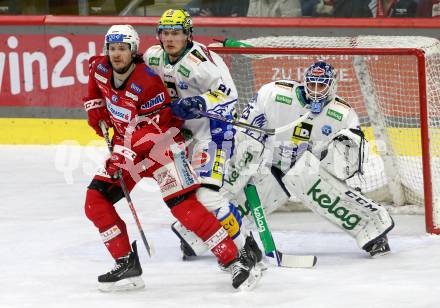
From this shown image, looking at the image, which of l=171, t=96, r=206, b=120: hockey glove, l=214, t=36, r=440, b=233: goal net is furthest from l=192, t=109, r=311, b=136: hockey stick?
l=214, t=36, r=440, b=233: goal net

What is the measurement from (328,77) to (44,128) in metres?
3.32

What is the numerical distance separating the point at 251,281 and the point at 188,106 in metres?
0.73

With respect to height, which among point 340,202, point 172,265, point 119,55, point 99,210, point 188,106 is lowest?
point 172,265

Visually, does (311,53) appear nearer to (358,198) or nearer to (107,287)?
(358,198)

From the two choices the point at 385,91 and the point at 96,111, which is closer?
the point at 96,111

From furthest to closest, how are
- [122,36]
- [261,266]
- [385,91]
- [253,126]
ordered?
[385,91], [253,126], [261,266], [122,36]

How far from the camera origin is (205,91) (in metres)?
4.91

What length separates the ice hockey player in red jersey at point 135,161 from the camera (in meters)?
4.70

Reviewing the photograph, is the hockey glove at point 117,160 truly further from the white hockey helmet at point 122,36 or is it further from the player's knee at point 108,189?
the white hockey helmet at point 122,36

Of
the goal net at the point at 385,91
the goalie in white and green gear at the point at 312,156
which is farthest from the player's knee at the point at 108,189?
the goal net at the point at 385,91

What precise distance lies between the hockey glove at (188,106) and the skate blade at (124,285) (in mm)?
687

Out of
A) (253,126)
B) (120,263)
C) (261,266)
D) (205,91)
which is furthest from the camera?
(253,126)

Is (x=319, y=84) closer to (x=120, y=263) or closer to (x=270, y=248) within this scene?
(x=270, y=248)

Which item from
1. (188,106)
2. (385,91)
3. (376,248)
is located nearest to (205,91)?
(188,106)
